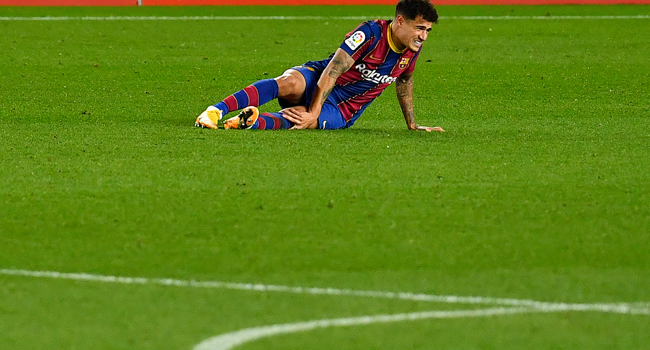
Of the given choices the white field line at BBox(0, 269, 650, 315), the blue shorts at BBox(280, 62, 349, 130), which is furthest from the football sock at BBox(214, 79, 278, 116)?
the white field line at BBox(0, 269, 650, 315)

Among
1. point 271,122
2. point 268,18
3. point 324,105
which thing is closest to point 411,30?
point 324,105

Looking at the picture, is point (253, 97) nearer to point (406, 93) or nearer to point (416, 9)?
point (406, 93)

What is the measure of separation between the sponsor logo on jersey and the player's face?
1.10 ft

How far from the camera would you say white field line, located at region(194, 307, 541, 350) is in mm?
3658

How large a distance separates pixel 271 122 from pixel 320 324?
439 centimetres

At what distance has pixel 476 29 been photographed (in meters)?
15.4

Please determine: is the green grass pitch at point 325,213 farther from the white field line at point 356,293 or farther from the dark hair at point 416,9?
the dark hair at point 416,9

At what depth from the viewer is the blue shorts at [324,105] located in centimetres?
820

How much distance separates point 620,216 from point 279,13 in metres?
12.2

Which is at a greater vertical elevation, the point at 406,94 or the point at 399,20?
the point at 399,20

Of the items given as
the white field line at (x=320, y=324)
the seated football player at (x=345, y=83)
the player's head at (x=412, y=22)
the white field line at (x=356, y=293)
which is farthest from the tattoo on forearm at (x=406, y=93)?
the white field line at (x=320, y=324)

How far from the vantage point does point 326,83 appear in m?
7.91

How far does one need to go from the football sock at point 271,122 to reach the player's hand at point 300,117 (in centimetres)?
4

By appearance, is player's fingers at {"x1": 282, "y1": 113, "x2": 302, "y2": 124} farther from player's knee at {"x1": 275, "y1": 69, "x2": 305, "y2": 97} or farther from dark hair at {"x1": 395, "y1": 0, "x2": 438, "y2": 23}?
dark hair at {"x1": 395, "y1": 0, "x2": 438, "y2": 23}
